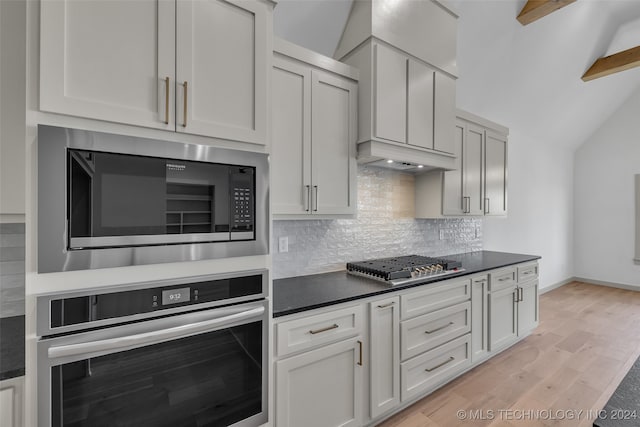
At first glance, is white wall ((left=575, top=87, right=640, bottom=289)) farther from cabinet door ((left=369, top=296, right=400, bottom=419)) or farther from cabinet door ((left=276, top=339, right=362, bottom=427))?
cabinet door ((left=276, top=339, right=362, bottom=427))

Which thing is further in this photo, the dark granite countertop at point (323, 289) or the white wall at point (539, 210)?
the white wall at point (539, 210)

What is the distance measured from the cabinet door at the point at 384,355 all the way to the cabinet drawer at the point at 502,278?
130 centimetres

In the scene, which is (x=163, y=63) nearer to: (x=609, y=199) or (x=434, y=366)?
(x=434, y=366)

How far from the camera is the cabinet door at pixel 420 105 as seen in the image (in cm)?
225

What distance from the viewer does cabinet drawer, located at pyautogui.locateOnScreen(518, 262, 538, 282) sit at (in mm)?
3035

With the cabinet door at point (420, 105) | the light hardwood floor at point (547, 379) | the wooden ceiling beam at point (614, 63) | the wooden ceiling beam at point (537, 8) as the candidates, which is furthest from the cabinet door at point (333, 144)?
the wooden ceiling beam at point (614, 63)

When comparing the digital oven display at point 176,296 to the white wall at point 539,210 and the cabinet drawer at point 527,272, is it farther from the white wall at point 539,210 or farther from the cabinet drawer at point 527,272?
the white wall at point 539,210

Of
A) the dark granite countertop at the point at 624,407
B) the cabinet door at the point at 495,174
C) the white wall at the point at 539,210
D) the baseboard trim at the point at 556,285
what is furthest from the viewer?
the baseboard trim at the point at 556,285

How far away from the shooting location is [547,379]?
2533mm

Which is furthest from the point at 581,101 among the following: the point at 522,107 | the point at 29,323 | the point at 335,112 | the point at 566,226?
the point at 29,323

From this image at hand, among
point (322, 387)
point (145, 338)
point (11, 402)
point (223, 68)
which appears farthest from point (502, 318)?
point (11, 402)

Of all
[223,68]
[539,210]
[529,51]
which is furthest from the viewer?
[539,210]

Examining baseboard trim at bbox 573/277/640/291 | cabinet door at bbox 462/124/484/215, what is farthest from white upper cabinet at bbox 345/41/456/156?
baseboard trim at bbox 573/277/640/291

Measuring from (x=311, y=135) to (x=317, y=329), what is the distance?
1201 mm
